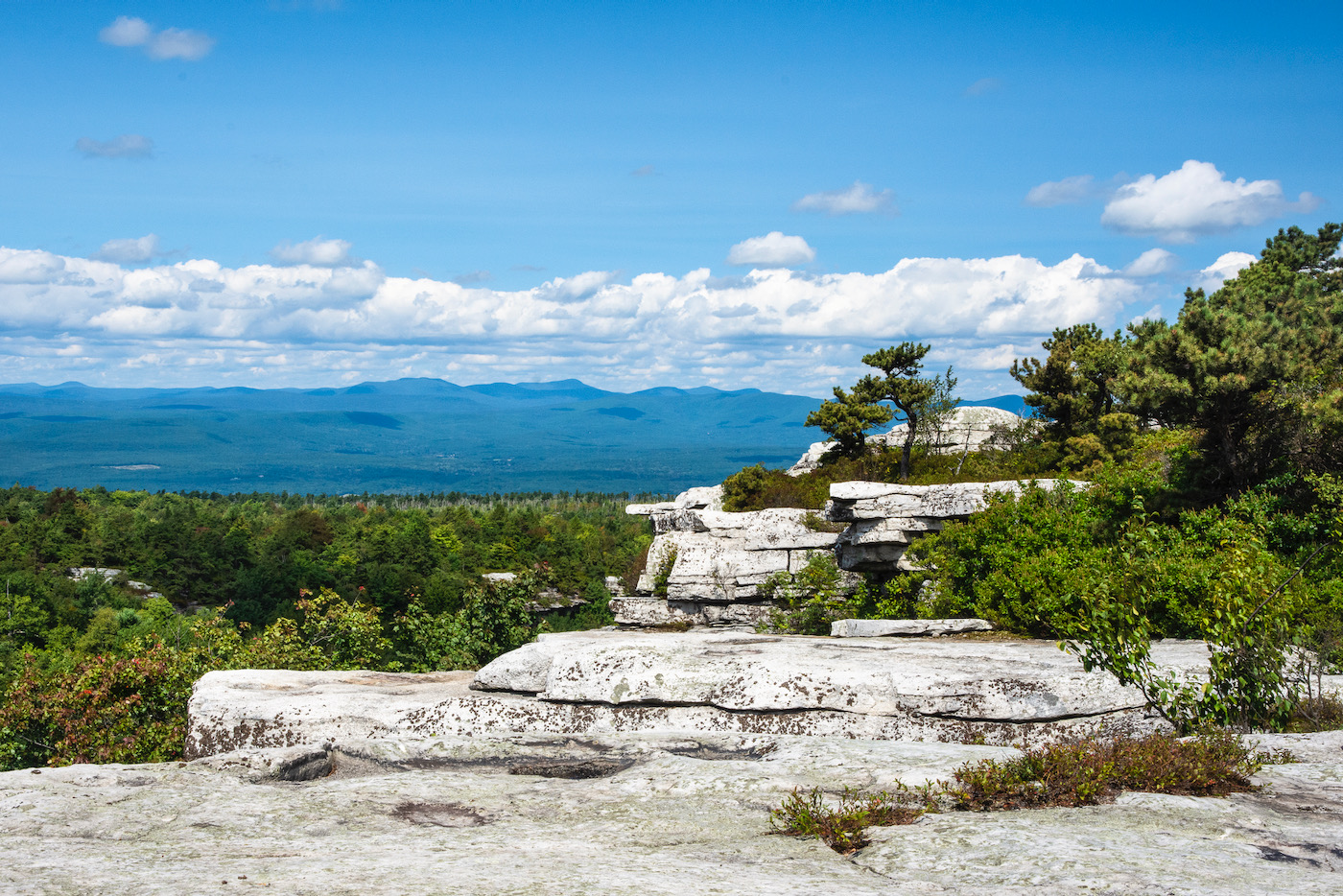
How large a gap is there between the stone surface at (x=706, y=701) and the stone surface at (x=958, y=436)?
2908cm

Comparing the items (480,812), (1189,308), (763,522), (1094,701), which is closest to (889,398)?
(763,522)

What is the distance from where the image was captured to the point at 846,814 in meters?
6.36

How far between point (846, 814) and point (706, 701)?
4.11 m

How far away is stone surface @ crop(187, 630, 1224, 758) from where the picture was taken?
998 centimetres

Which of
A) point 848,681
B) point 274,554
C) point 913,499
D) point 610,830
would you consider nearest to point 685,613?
point 913,499

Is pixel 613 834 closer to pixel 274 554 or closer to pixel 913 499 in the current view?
pixel 913 499

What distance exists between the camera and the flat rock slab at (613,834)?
5.09m

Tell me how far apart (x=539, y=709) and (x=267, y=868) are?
5.26 metres

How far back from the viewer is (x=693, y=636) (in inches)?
529

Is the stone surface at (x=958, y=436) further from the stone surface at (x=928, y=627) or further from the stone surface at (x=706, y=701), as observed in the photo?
the stone surface at (x=706, y=701)

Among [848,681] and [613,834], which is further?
[848,681]

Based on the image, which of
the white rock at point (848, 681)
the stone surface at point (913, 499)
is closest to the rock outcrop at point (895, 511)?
the stone surface at point (913, 499)

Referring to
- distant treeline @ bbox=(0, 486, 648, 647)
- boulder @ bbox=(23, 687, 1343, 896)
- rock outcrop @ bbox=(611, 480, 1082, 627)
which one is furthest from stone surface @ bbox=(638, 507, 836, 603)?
distant treeline @ bbox=(0, 486, 648, 647)

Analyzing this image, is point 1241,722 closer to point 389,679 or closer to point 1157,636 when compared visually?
point 1157,636
